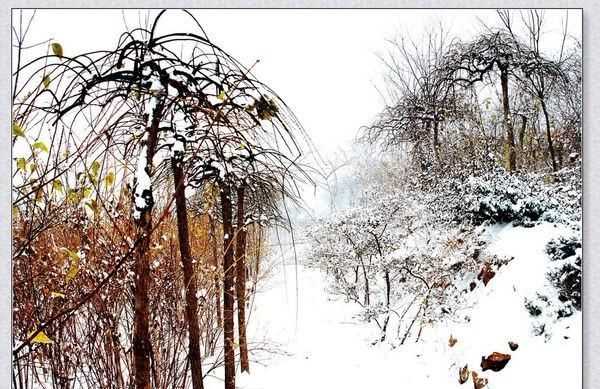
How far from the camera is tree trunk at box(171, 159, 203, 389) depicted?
1.96m

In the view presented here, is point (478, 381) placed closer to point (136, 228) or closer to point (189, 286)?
point (189, 286)

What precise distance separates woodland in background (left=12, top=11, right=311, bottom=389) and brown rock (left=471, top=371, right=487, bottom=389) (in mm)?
1082

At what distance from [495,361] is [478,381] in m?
0.12

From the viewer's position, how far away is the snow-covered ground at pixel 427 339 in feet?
8.25

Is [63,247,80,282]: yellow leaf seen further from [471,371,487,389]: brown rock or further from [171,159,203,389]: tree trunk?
[471,371,487,389]: brown rock

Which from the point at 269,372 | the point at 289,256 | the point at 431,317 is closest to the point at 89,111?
the point at 289,256

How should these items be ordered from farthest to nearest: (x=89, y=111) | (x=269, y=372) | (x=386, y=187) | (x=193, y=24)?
(x=386, y=187), (x=269, y=372), (x=193, y=24), (x=89, y=111)

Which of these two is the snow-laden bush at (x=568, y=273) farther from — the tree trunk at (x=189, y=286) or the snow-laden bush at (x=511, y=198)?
the tree trunk at (x=189, y=286)

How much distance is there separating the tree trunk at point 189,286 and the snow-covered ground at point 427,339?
306mm

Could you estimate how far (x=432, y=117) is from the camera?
2.68 meters

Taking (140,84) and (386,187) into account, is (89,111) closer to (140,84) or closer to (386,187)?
(140,84)

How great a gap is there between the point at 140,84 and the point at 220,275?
1039 millimetres

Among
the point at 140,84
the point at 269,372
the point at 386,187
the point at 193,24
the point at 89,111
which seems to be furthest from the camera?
the point at 386,187

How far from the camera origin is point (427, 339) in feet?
9.34
